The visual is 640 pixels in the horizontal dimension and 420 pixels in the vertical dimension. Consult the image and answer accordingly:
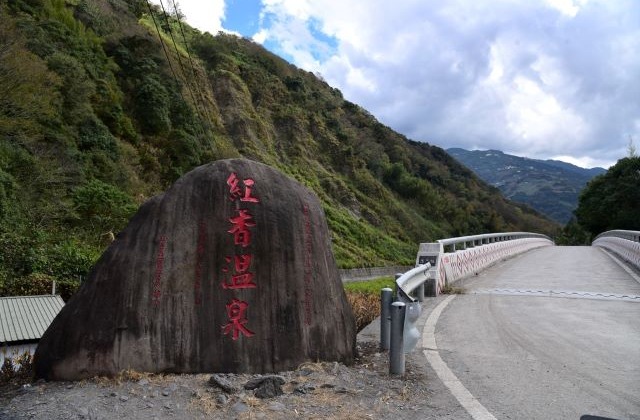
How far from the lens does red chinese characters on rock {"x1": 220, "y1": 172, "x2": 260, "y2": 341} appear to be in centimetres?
489

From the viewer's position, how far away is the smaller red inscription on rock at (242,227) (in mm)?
5145

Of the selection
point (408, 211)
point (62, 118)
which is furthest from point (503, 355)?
point (408, 211)

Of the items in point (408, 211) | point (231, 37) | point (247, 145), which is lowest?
point (408, 211)

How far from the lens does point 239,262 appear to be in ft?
16.7

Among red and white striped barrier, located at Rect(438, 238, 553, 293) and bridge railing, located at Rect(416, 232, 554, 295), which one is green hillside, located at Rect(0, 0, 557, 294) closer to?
bridge railing, located at Rect(416, 232, 554, 295)

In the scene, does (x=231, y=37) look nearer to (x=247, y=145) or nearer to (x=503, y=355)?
(x=247, y=145)

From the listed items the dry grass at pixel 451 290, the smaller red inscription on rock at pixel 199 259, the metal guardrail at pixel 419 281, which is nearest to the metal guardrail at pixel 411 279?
the metal guardrail at pixel 419 281

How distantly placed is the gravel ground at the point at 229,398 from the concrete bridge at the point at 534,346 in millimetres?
353

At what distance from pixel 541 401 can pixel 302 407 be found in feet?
6.58

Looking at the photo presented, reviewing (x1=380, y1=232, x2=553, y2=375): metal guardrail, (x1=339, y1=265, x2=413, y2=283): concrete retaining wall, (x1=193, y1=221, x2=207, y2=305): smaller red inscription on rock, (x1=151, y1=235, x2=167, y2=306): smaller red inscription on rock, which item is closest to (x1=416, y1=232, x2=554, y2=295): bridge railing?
(x1=380, y1=232, x2=553, y2=375): metal guardrail

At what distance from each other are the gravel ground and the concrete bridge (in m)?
0.35

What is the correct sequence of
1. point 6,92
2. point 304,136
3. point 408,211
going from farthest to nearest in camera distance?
1. point 408,211
2. point 304,136
3. point 6,92

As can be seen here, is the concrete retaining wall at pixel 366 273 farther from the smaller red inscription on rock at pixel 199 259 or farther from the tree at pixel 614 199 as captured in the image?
the tree at pixel 614 199

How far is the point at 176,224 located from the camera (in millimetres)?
5105
